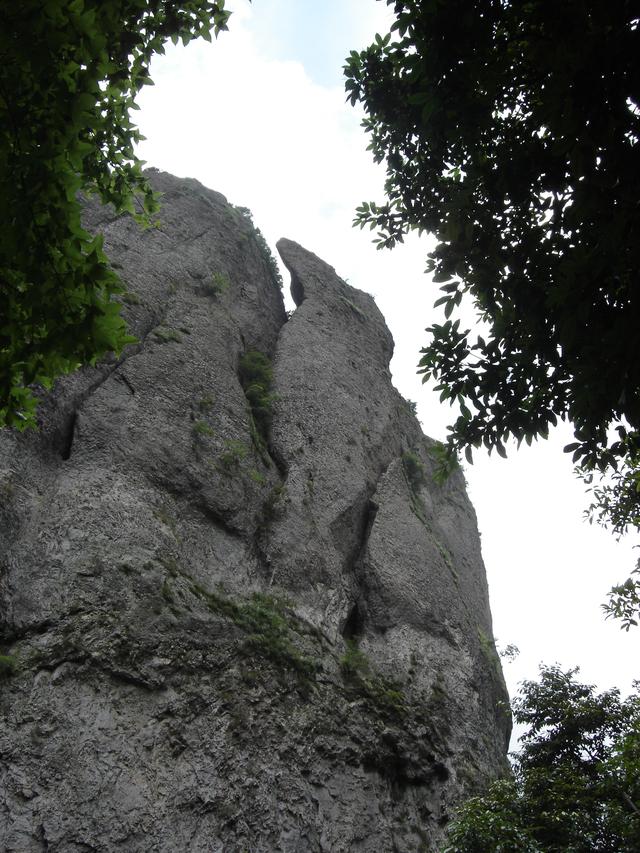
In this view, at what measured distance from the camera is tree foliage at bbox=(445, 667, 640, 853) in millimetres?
9836

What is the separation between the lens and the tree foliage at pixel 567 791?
32.3ft

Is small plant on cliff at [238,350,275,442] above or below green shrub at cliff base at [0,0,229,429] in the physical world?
above

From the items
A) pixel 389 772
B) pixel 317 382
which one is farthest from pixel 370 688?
pixel 317 382

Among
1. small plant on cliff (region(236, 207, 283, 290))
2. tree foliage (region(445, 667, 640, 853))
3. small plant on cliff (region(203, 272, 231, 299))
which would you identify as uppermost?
small plant on cliff (region(236, 207, 283, 290))

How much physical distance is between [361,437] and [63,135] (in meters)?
13.7

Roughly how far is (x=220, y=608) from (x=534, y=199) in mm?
8031

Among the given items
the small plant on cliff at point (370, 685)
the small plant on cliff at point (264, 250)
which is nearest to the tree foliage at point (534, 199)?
the small plant on cliff at point (370, 685)

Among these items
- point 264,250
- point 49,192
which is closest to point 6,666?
point 49,192

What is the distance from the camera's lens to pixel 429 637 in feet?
48.8

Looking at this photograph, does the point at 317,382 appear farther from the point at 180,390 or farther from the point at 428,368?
the point at 428,368

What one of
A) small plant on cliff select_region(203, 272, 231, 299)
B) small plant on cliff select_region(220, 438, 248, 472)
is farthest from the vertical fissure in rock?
small plant on cliff select_region(203, 272, 231, 299)

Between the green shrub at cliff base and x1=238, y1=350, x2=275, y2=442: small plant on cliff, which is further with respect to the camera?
x1=238, y1=350, x2=275, y2=442: small plant on cliff

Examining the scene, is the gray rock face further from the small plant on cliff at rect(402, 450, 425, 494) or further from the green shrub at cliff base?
the green shrub at cliff base

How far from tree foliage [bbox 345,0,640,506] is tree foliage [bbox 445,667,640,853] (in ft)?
16.9
